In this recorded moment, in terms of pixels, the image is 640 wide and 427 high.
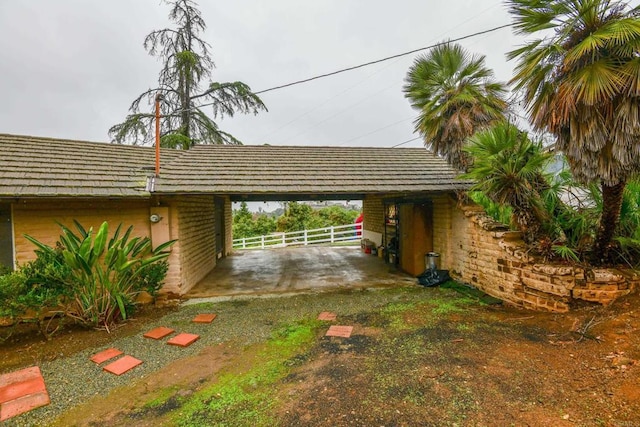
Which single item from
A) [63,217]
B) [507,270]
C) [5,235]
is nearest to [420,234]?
[507,270]

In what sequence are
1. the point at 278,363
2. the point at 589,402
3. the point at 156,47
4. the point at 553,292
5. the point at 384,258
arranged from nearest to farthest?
the point at 589,402
the point at 278,363
the point at 553,292
the point at 384,258
the point at 156,47

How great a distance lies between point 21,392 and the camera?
295 cm

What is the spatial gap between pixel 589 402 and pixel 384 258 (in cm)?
849

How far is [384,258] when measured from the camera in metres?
10.9

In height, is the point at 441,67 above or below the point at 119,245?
above

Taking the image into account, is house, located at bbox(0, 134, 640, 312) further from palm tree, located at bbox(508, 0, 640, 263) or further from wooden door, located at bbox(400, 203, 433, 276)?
palm tree, located at bbox(508, 0, 640, 263)

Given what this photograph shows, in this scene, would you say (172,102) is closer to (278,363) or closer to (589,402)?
(278,363)

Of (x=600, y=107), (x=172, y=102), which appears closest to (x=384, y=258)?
(x=600, y=107)

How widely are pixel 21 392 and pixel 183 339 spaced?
1650 millimetres

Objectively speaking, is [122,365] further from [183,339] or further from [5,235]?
[5,235]

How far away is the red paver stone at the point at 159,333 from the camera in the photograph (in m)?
4.31

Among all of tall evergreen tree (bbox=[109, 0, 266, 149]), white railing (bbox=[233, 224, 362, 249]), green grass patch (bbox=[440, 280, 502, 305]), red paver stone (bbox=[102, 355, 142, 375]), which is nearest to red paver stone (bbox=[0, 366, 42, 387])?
red paver stone (bbox=[102, 355, 142, 375])

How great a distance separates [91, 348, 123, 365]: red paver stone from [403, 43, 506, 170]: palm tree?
7.23 m

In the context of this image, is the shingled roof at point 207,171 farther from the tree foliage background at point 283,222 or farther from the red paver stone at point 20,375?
the tree foliage background at point 283,222
